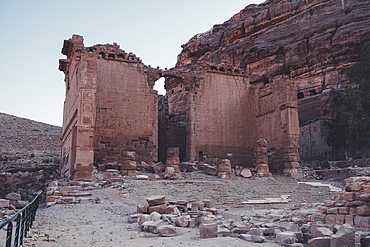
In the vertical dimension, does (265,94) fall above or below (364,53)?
below

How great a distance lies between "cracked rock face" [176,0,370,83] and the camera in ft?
116

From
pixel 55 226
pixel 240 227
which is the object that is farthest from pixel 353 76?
pixel 55 226

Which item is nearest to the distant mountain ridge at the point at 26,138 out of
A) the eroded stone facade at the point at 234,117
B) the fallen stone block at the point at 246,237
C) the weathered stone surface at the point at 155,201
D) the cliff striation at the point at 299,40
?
the eroded stone facade at the point at 234,117

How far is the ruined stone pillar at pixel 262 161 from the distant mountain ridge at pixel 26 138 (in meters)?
16.5

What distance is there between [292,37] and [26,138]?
31.7m

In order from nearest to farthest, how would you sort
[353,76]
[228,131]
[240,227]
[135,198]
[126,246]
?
[126,246] → [240,227] → [135,198] → [228,131] → [353,76]

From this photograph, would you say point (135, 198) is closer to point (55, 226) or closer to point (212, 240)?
point (55, 226)

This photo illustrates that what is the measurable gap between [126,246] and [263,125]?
52.8 feet

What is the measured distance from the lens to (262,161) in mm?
17125

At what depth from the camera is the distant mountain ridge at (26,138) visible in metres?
27.2

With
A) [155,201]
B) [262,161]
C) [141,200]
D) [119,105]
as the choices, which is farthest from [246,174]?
[155,201]

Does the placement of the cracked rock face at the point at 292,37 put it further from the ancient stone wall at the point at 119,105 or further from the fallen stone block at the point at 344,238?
the fallen stone block at the point at 344,238

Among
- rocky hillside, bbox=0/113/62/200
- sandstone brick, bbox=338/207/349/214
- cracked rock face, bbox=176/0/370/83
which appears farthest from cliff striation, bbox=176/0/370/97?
sandstone brick, bbox=338/207/349/214

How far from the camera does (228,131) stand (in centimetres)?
1997
